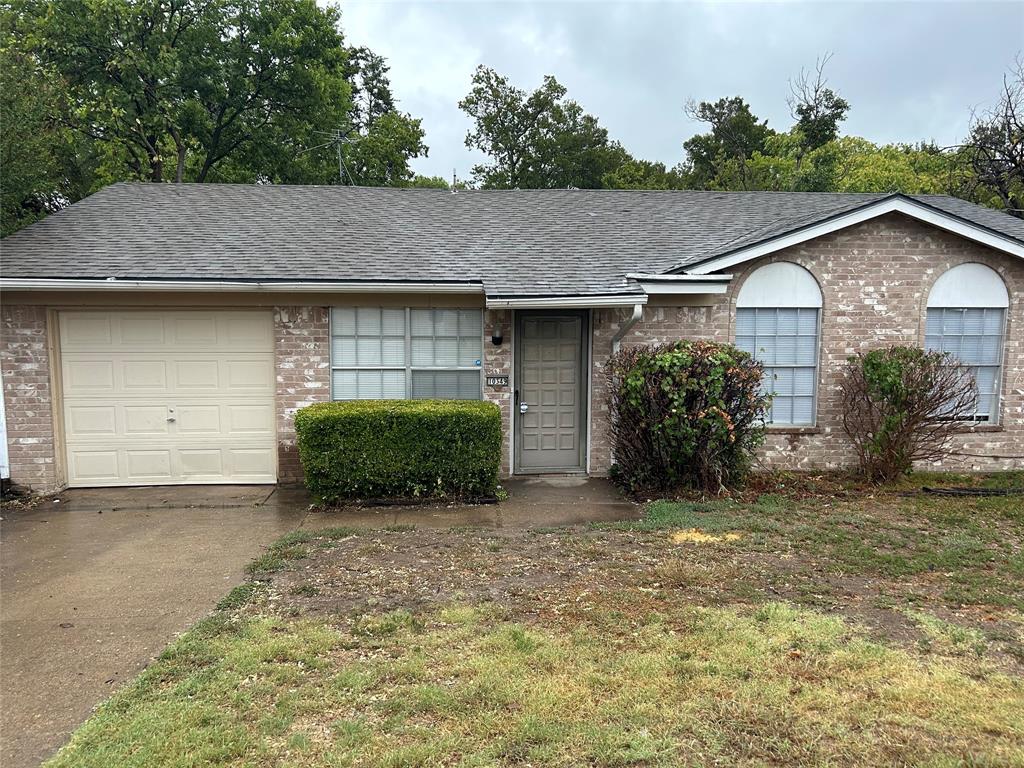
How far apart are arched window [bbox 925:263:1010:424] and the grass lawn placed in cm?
362

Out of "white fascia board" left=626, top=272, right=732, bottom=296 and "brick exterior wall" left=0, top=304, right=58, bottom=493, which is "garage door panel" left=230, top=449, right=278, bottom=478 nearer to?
"brick exterior wall" left=0, top=304, right=58, bottom=493

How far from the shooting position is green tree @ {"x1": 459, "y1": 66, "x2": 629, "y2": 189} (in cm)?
3494

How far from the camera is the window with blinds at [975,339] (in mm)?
8852

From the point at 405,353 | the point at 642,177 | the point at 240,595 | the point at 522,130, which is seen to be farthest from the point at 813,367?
the point at 522,130

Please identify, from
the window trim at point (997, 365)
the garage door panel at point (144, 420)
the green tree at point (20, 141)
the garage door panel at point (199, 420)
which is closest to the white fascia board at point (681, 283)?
the window trim at point (997, 365)

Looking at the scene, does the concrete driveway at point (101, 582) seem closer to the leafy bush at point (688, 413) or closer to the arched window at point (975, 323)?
the leafy bush at point (688, 413)

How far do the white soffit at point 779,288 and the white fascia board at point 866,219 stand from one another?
422 mm

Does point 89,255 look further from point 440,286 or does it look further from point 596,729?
point 596,729

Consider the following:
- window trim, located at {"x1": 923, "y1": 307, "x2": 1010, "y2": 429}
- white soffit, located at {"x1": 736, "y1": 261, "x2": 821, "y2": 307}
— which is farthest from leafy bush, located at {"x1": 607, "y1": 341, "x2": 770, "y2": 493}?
window trim, located at {"x1": 923, "y1": 307, "x2": 1010, "y2": 429}

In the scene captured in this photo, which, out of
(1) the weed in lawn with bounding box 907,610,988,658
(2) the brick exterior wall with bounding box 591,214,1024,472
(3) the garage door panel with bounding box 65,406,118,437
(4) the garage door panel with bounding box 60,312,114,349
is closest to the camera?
(1) the weed in lawn with bounding box 907,610,988,658

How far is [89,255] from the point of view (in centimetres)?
823

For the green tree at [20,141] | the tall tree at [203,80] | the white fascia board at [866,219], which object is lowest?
the white fascia board at [866,219]

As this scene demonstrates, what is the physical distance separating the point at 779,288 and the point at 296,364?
6.61 metres

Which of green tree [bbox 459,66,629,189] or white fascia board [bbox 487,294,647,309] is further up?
green tree [bbox 459,66,629,189]
